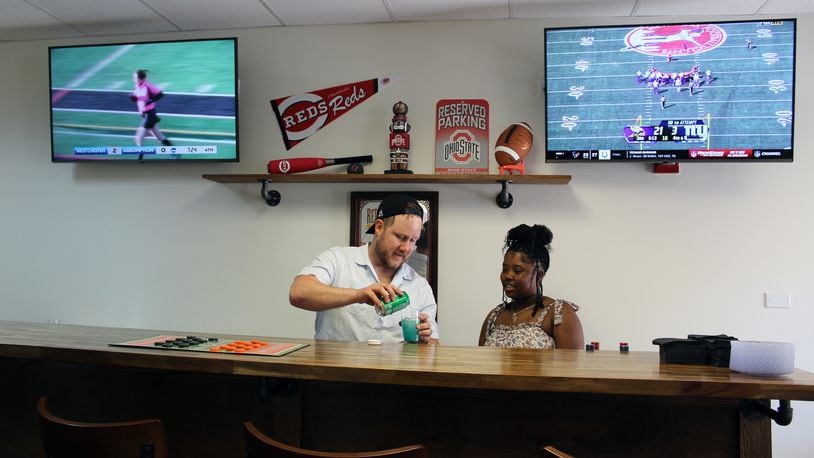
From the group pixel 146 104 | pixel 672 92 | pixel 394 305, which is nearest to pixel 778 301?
pixel 672 92

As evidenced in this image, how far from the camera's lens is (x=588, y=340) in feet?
11.1

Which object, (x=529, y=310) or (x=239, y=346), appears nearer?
(x=239, y=346)

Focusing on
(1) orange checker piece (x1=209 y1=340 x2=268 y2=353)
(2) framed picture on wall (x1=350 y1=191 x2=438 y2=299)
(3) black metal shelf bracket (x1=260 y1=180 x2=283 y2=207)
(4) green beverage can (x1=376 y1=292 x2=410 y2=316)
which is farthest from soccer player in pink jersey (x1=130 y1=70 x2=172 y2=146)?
(4) green beverage can (x1=376 y1=292 x2=410 y2=316)

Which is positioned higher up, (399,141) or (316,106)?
(316,106)

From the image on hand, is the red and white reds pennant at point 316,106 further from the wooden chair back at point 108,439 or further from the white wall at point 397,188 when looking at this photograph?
the wooden chair back at point 108,439

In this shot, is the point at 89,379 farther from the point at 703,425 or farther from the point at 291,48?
the point at 291,48

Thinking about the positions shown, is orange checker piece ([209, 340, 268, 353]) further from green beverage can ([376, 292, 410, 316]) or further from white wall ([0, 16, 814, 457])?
white wall ([0, 16, 814, 457])

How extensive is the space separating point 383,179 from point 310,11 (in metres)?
1.05

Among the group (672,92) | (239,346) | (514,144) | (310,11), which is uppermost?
(310,11)

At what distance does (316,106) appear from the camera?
363cm

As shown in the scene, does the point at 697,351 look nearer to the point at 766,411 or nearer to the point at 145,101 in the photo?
the point at 766,411

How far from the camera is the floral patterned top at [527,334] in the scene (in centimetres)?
242

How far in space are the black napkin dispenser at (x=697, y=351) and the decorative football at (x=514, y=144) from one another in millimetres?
1699

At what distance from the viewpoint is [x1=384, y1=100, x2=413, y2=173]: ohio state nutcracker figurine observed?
340 centimetres
